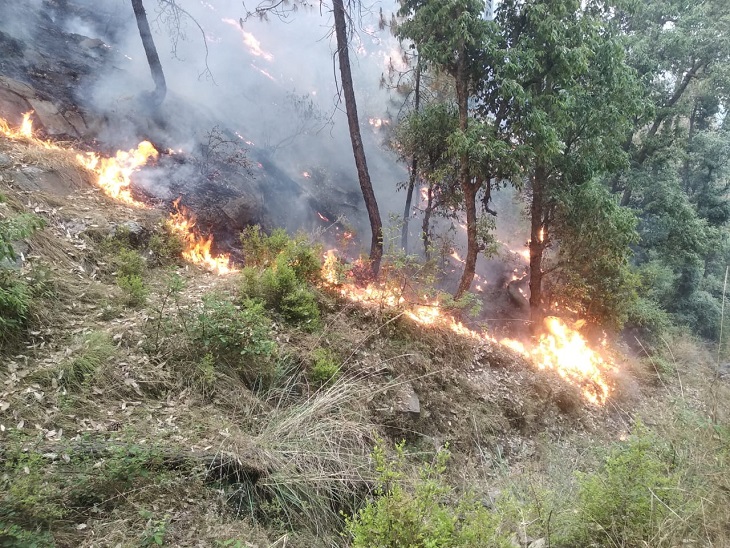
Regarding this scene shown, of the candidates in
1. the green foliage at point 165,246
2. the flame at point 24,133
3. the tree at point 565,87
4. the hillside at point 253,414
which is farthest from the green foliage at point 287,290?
the tree at point 565,87

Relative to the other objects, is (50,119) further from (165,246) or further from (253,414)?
(253,414)

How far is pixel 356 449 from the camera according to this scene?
3938mm

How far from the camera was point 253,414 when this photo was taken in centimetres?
409

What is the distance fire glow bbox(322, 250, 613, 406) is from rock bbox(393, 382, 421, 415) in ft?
4.30

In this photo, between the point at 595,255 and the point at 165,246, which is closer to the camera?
the point at 165,246

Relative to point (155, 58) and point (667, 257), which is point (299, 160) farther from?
point (667, 257)

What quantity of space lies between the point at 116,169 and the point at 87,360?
5451 mm

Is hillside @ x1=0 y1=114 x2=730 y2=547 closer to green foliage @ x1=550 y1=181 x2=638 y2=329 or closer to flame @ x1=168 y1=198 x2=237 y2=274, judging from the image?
flame @ x1=168 y1=198 x2=237 y2=274

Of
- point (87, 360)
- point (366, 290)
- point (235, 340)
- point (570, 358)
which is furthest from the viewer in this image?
point (570, 358)

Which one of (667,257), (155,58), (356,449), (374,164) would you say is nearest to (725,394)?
(356,449)

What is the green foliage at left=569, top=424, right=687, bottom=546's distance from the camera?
2.35 m

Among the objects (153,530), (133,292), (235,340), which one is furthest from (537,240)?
(153,530)

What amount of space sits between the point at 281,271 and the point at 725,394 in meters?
4.90

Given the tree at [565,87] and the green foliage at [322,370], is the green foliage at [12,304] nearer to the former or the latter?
the green foliage at [322,370]
